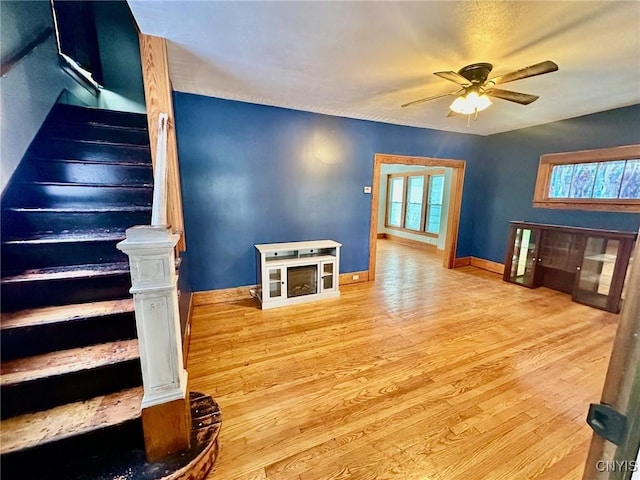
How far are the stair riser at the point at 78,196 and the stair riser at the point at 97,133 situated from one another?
678 mm

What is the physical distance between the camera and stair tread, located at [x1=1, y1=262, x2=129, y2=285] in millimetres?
1485

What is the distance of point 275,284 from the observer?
323cm

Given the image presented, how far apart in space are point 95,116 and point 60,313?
80.1 inches

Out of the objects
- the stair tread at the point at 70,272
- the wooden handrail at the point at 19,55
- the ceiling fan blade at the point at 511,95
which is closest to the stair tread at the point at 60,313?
the stair tread at the point at 70,272

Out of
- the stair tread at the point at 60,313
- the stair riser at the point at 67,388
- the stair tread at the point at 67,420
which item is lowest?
the stair tread at the point at 67,420

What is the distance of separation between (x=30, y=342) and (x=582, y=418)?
3.25 metres

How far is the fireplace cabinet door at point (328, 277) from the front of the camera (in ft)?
11.4

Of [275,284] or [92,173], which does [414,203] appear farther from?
[92,173]

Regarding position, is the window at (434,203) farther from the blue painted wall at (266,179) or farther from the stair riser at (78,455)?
the stair riser at (78,455)

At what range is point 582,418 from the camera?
169 cm

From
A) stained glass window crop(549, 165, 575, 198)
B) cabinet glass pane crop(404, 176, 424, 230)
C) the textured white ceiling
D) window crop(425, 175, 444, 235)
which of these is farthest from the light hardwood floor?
cabinet glass pane crop(404, 176, 424, 230)

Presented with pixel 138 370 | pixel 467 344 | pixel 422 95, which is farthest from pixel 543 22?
pixel 138 370

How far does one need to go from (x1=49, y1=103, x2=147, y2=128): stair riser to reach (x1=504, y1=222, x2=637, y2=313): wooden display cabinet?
17.0ft

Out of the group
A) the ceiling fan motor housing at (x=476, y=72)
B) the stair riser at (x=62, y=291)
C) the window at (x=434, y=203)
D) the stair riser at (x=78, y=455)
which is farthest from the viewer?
the window at (x=434, y=203)
